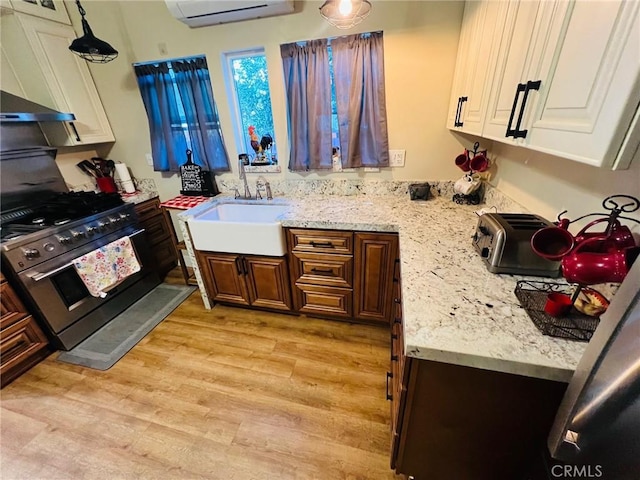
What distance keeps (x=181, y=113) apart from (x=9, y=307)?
1810 mm

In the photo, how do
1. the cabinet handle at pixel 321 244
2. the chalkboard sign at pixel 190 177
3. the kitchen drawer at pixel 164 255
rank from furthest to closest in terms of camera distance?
the kitchen drawer at pixel 164 255 → the chalkboard sign at pixel 190 177 → the cabinet handle at pixel 321 244

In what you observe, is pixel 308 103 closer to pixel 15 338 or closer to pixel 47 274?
pixel 47 274

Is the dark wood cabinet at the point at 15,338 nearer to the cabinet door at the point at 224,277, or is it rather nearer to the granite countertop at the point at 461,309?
the cabinet door at the point at 224,277

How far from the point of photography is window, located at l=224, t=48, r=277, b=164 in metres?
2.01

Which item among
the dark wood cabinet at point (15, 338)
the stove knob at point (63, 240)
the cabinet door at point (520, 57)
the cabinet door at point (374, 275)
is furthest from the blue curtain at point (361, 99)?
the dark wood cabinet at point (15, 338)

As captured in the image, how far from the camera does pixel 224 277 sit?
80.2 inches

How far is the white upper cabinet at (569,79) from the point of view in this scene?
539 mm

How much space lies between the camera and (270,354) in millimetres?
1795

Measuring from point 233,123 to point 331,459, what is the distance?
237 centimetres

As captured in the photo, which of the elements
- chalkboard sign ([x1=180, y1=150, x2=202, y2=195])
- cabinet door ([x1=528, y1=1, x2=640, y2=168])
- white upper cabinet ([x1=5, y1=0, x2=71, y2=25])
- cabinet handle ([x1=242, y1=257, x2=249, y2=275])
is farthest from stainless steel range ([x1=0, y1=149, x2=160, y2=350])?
cabinet door ([x1=528, y1=1, x2=640, y2=168])

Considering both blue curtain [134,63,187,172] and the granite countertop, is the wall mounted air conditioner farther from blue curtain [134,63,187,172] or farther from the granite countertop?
the granite countertop

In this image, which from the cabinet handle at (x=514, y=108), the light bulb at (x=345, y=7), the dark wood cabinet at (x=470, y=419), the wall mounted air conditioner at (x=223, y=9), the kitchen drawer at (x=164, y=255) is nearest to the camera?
the dark wood cabinet at (x=470, y=419)

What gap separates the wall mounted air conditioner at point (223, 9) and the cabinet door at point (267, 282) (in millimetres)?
1627

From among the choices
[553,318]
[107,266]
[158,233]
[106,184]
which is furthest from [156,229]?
[553,318]
